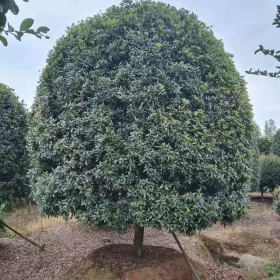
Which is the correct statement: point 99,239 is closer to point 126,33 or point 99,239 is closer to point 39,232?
point 39,232

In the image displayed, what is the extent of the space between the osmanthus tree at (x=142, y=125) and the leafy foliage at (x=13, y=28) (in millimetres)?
2569

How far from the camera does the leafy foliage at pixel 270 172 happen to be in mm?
15102

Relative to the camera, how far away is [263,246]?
745cm

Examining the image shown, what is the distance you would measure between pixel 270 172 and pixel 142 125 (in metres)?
12.9

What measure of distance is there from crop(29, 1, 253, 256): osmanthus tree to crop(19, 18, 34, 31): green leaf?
2610 millimetres

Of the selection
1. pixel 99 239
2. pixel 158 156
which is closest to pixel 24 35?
pixel 158 156

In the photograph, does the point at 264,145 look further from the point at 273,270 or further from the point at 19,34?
the point at 19,34

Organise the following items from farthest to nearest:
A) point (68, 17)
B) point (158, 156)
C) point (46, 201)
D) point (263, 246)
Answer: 1. point (263, 246)
2. point (68, 17)
3. point (46, 201)
4. point (158, 156)

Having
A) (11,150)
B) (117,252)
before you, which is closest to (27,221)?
(11,150)

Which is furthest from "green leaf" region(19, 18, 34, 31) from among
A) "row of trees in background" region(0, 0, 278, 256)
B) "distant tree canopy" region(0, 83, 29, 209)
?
"distant tree canopy" region(0, 83, 29, 209)

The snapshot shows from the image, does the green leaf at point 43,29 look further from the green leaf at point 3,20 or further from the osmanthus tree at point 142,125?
the osmanthus tree at point 142,125

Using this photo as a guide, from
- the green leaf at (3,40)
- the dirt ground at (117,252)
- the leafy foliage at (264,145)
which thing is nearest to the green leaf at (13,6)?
the green leaf at (3,40)

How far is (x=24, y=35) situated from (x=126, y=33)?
10.8 ft

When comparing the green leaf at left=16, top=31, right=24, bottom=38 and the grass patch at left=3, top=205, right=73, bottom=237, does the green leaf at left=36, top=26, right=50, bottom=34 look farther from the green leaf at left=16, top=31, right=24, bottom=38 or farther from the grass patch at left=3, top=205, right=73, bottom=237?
Answer: the grass patch at left=3, top=205, right=73, bottom=237
